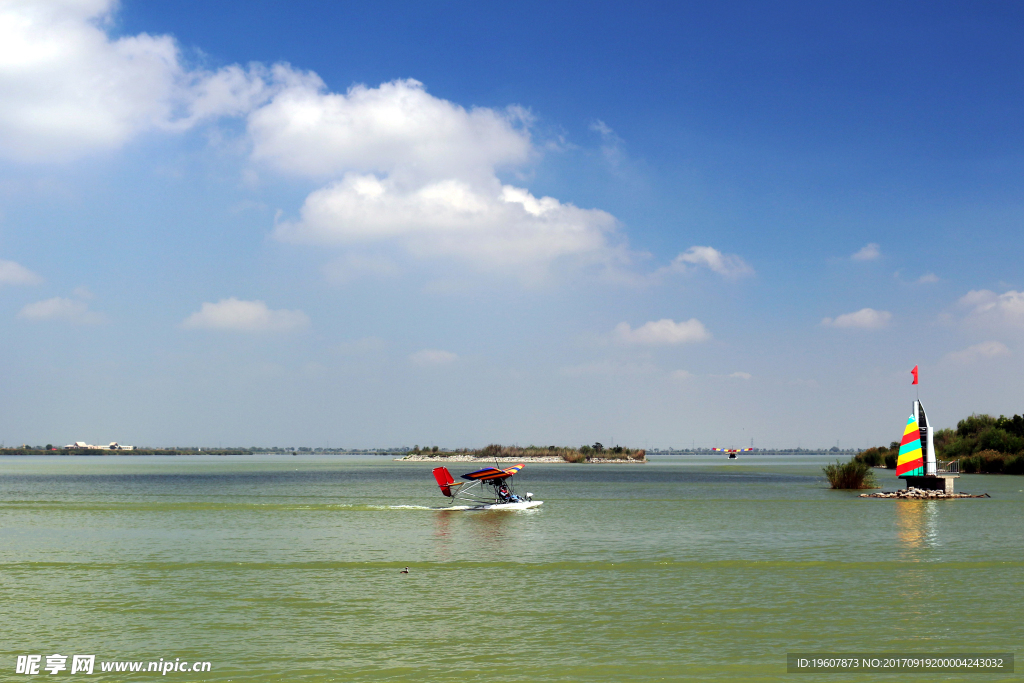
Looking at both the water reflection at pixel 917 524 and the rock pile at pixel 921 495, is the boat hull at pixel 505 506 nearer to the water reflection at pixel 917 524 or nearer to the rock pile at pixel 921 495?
the water reflection at pixel 917 524

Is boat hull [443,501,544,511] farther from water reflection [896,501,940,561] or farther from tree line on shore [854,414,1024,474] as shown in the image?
tree line on shore [854,414,1024,474]

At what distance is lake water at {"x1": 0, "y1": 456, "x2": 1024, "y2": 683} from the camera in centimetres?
1751

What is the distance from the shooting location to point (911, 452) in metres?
67.1

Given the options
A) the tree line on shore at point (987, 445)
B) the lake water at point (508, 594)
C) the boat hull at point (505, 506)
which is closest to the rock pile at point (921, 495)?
the lake water at point (508, 594)

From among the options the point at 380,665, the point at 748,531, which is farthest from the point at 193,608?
the point at 748,531

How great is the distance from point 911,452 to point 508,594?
55.0m

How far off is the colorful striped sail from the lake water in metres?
15.6

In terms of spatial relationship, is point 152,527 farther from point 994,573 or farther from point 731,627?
point 994,573

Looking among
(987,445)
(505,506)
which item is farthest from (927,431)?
(987,445)

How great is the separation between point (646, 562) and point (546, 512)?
24964 mm

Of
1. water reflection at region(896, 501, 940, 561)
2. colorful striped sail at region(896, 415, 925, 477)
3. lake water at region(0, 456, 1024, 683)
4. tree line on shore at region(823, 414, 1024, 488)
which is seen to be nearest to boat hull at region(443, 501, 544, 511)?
lake water at region(0, 456, 1024, 683)

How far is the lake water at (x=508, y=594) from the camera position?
1751 centimetres

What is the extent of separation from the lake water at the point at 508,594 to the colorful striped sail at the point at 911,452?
15641 mm

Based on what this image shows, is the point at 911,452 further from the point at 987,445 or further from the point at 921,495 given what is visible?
the point at 987,445
